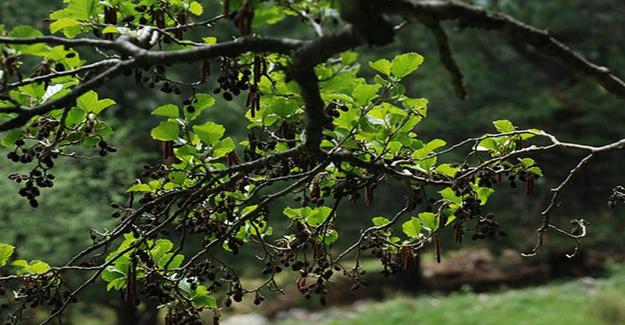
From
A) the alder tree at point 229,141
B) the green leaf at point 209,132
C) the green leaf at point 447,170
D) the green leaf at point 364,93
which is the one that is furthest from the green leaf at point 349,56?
the green leaf at point 447,170

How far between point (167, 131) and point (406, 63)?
62 centimetres

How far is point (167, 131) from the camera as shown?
1683 mm

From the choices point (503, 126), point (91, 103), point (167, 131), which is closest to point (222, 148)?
point (167, 131)

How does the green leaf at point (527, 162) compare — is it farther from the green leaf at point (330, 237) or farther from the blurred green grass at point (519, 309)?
the blurred green grass at point (519, 309)

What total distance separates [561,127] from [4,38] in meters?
12.2

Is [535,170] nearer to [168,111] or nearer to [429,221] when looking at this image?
[429,221]

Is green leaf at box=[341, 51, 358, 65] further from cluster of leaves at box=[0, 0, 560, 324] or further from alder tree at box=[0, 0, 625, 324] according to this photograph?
cluster of leaves at box=[0, 0, 560, 324]

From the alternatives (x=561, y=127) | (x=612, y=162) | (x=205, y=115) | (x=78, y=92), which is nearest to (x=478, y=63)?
(x=561, y=127)

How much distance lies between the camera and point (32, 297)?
1.73 metres

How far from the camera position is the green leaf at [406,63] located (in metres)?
1.65

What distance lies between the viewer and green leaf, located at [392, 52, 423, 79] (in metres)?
1.65

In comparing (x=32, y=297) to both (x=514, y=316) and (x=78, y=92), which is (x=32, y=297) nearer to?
(x=78, y=92)

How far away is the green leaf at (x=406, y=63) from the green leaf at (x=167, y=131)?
0.57 m

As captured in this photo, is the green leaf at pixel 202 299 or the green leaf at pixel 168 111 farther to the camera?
the green leaf at pixel 202 299
